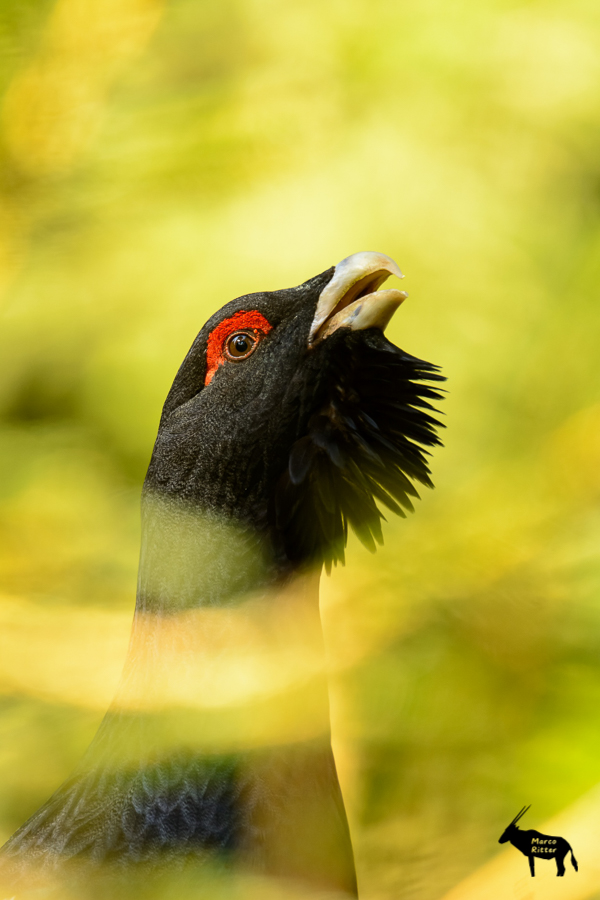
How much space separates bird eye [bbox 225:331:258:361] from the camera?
141 centimetres

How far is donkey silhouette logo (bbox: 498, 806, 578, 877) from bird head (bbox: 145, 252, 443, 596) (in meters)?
0.55

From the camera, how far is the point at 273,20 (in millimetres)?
1714

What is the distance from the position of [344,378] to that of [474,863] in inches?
33.9

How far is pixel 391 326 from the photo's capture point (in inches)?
69.1

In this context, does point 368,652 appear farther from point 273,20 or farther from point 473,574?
point 273,20

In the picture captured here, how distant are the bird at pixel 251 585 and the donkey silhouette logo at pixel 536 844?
27cm

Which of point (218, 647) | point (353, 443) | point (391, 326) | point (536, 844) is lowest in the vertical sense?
point (536, 844)

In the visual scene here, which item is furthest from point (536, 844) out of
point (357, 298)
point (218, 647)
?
point (357, 298)

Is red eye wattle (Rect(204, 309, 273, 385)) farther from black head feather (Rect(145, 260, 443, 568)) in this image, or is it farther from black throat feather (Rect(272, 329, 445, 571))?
black throat feather (Rect(272, 329, 445, 571))

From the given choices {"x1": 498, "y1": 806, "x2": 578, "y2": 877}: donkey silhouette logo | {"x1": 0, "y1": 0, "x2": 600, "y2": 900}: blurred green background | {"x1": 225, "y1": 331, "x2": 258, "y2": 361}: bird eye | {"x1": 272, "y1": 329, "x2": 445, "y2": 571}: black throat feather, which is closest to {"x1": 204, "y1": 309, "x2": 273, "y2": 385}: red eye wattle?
{"x1": 225, "y1": 331, "x2": 258, "y2": 361}: bird eye

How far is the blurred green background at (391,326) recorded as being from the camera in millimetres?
1472

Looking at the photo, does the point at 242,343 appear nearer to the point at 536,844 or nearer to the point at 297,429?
the point at 297,429

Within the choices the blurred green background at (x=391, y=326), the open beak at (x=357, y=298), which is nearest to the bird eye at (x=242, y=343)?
the open beak at (x=357, y=298)

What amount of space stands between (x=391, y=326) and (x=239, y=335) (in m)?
0.47
